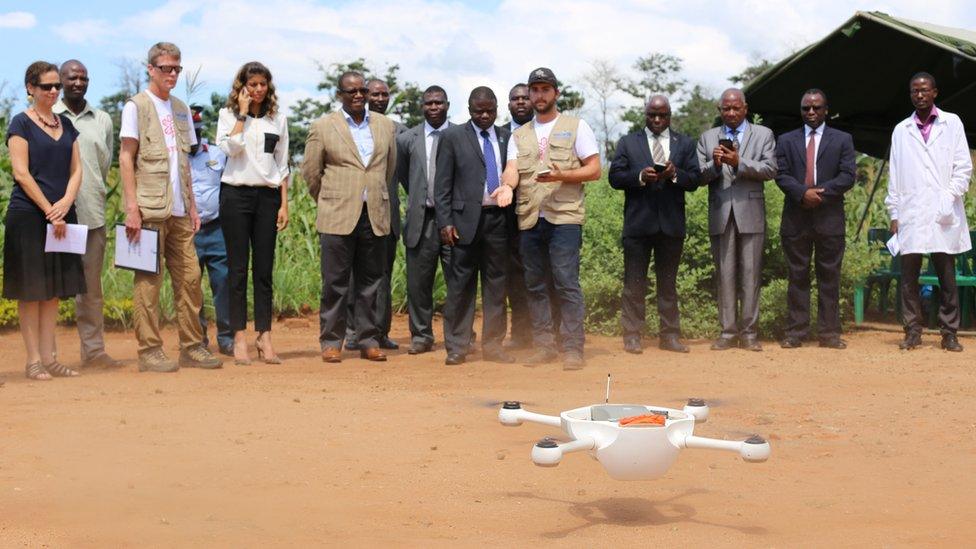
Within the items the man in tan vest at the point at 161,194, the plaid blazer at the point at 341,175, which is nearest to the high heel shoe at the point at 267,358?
the man in tan vest at the point at 161,194

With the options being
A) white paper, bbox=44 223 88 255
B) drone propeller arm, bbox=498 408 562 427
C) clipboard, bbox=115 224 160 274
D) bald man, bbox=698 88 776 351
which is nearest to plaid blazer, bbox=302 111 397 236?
clipboard, bbox=115 224 160 274

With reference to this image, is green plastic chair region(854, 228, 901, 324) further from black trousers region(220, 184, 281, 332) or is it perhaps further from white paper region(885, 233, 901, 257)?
black trousers region(220, 184, 281, 332)

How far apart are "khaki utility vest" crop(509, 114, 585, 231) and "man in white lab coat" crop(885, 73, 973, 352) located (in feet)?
9.48

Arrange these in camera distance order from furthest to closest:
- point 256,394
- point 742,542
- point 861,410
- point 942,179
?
1. point 942,179
2. point 256,394
3. point 861,410
4. point 742,542

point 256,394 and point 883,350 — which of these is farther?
point 883,350

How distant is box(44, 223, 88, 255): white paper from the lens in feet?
27.3

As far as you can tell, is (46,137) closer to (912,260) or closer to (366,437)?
(366,437)

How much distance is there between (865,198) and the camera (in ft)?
52.0

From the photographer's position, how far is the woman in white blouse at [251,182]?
29.4 feet

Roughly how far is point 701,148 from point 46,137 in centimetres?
502

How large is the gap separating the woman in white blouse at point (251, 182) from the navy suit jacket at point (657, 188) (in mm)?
2630

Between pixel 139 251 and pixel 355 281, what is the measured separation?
1.76m

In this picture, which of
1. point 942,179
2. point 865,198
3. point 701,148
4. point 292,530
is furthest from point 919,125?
point 292,530

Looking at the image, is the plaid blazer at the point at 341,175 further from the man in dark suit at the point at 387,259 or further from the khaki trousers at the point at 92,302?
the khaki trousers at the point at 92,302
